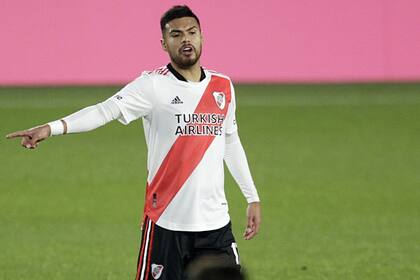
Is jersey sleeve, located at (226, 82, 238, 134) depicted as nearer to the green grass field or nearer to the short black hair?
the short black hair

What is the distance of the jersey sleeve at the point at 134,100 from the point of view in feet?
16.7

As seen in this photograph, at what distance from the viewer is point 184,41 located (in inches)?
203

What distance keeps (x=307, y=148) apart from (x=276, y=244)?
17.1 ft

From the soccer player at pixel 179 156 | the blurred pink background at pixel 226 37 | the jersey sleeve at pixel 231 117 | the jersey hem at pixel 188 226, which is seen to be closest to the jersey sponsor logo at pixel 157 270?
the soccer player at pixel 179 156

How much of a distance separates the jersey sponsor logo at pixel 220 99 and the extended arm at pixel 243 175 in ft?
0.88

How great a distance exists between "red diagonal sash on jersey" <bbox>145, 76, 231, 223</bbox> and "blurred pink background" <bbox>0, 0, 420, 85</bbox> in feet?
49.7

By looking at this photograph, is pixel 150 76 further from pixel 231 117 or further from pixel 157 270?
pixel 157 270

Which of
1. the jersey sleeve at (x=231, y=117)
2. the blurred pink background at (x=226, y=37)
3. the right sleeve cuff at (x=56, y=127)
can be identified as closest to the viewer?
the right sleeve cuff at (x=56, y=127)

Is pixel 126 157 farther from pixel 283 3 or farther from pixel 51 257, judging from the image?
pixel 283 3

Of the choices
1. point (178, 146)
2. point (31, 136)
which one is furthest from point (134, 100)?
point (31, 136)

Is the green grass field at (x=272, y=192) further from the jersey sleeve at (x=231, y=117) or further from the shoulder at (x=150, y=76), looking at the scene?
the shoulder at (x=150, y=76)

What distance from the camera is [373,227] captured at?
9.74 metres

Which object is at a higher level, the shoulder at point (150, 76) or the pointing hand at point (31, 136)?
the shoulder at point (150, 76)

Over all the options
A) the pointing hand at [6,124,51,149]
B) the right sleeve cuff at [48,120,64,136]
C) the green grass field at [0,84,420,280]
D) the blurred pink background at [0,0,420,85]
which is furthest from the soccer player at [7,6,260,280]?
the blurred pink background at [0,0,420,85]
